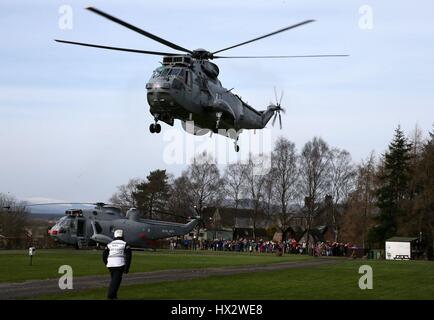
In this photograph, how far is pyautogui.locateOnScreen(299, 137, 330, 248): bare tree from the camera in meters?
94.6

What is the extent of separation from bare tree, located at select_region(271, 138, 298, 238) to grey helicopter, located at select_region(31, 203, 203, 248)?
1470 inches

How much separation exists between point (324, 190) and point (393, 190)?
19.9 meters

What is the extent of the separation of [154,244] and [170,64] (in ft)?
100

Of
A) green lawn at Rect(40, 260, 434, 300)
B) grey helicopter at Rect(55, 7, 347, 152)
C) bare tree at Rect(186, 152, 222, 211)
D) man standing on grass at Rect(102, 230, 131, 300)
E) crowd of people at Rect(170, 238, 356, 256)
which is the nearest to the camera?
man standing on grass at Rect(102, 230, 131, 300)

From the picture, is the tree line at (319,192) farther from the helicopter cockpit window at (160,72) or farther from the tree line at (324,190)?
the helicopter cockpit window at (160,72)

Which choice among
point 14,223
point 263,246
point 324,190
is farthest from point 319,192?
point 14,223

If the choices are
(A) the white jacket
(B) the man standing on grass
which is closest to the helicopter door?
(B) the man standing on grass

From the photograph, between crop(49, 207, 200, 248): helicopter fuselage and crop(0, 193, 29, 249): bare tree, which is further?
crop(0, 193, 29, 249): bare tree

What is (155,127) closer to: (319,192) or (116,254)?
(116,254)

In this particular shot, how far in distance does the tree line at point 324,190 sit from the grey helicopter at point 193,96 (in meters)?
38.6

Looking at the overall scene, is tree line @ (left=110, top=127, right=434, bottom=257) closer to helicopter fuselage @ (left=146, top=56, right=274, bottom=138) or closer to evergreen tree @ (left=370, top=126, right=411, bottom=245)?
evergreen tree @ (left=370, top=126, right=411, bottom=245)

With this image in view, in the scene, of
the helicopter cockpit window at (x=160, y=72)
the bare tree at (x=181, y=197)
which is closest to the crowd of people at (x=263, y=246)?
the bare tree at (x=181, y=197)

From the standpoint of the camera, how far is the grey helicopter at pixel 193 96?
30.8 meters
